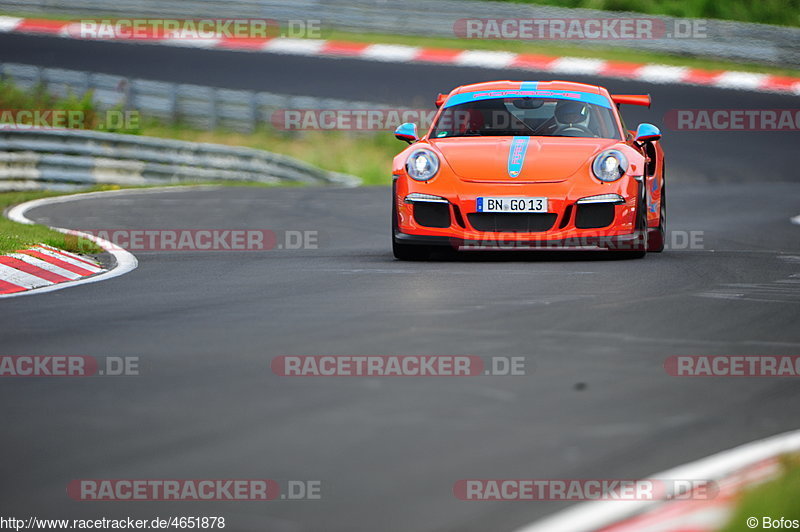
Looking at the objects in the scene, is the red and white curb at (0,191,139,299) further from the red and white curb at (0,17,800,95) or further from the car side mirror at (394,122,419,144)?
the red and white curb at (0,17,800,95)

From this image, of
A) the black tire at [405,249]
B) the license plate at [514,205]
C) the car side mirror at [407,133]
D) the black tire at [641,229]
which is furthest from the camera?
the car side mirror at [407,133]

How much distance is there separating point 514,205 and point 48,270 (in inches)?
126

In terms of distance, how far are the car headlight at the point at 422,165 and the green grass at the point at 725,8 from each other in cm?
2267

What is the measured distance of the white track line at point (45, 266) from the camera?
10.0 meters

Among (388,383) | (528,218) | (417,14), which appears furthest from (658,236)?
(417,14)

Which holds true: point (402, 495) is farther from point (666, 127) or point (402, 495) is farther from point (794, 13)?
point (794, 13)

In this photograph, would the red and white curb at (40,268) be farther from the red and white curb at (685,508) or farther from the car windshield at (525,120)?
the red and white curb at (685,508)

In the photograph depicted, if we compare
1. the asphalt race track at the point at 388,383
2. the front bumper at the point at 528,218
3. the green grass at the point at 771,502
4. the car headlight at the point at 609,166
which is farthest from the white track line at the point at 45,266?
the green grass at the point at 771,502

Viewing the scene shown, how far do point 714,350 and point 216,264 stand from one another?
17.1ft

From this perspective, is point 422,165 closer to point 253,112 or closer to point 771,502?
point 771,502

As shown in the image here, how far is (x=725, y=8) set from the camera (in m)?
34.0

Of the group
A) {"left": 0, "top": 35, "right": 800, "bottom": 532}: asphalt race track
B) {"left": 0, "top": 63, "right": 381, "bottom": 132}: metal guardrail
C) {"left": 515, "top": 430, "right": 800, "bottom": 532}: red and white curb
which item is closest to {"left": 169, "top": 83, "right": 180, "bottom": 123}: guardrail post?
{"left": 0, "top": 63, "right": 381, "bottom": 132}: metal guardrail

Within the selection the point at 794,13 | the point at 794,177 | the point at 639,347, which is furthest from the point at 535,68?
the point at 639,347

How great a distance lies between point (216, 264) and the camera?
10961mm
